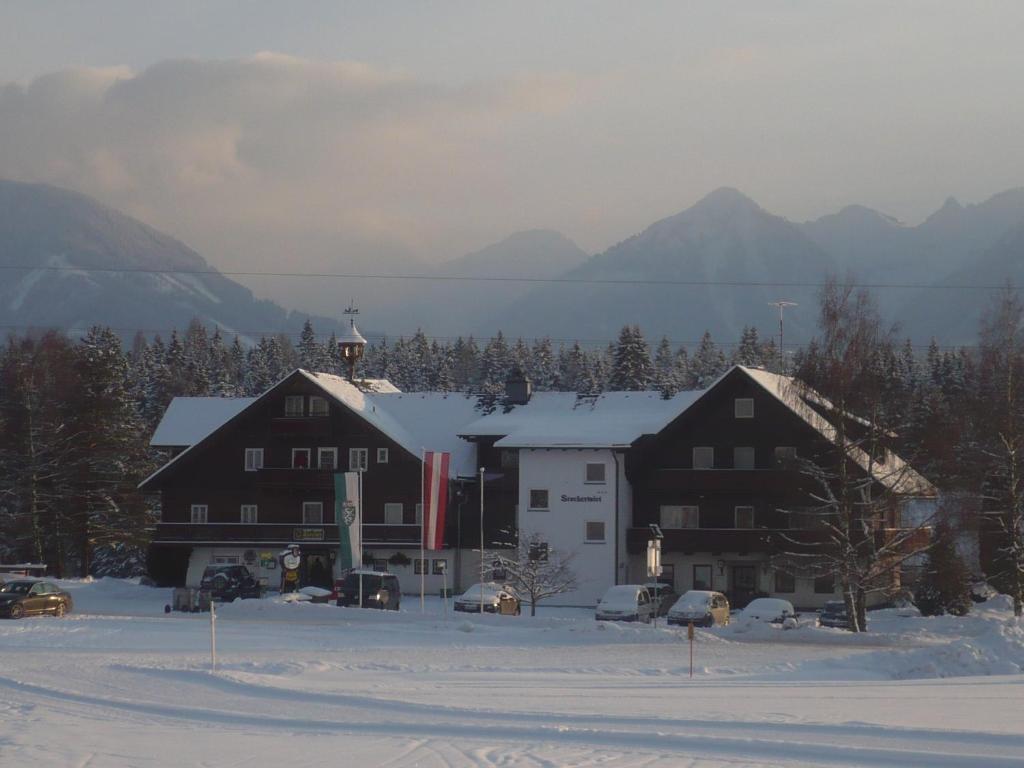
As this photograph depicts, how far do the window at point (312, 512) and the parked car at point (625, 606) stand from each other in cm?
2180

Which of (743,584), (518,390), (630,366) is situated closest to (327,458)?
(518,390)

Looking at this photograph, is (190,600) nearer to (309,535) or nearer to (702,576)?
(309,535)

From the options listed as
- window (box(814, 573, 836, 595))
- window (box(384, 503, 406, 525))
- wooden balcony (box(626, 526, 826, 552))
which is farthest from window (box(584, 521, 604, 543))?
window (box(814, 573, 836, 595))

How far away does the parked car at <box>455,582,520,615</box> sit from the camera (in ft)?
170

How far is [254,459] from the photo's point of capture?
6850 cm

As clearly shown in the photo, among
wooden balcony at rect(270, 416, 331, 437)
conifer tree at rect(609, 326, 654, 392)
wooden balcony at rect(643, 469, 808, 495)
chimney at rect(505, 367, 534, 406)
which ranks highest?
conifer tree at rect(609, 326, 654, 392)

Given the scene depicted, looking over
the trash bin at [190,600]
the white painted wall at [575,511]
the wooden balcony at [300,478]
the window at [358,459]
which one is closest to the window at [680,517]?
the white painted wall at [575,511]

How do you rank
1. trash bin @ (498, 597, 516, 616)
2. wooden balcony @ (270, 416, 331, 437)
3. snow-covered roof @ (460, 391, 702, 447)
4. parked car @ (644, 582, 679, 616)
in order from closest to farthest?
trash bin @ (498, 597, 516, 616), parked car @ (644, 582, 679, 616), snow-covered roof @ (460, 391, 702, 447), wooden balcony @ (270, 416, 331, 437)

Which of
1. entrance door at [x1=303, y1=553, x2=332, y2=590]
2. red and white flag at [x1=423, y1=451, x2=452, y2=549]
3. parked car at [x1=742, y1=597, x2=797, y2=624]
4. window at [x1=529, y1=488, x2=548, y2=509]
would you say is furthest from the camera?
entrance door at [x1=303, y1=553, x2=332, y2=590]

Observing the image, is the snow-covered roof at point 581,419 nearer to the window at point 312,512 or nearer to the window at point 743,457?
the window at point 743,457

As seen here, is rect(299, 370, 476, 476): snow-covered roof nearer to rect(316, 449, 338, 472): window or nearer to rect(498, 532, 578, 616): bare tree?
rect(316, 449, 338, 472): window

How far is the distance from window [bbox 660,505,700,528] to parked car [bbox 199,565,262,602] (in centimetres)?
1908

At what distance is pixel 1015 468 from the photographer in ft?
157

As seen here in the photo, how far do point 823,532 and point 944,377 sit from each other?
7862 centimetres
